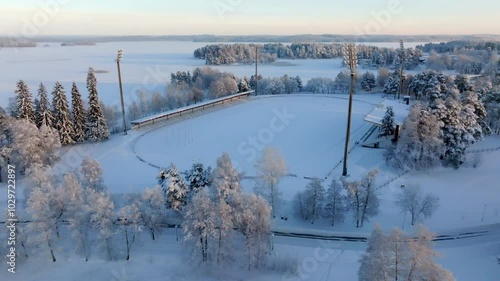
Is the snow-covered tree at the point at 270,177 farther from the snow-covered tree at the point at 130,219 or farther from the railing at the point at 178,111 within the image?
the railing at the point at 178,111

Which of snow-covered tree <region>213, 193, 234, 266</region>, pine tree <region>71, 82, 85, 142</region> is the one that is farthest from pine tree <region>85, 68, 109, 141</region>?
snow-covered tree <region>213, 193, 234, 266</region>

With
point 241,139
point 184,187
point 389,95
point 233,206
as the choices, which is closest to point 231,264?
point 233,206

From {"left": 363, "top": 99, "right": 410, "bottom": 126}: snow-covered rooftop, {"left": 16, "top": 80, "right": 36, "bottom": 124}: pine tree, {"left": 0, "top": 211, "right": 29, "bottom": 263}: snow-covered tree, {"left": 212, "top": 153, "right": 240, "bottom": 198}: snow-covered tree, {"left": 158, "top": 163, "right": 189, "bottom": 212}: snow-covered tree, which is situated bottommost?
{"left": 0, "top": 211, "right": 29, "bottom": 263}: snow-covered tree

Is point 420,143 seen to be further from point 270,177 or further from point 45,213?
point 45,213

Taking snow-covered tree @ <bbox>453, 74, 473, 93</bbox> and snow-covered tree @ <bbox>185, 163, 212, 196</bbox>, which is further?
snow-covered tree @ <bbox>453, 74, 473, 93</bbox>

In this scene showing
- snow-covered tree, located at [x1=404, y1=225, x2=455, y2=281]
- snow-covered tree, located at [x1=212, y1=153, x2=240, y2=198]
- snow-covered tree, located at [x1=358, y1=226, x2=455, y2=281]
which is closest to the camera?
snow-covered tree, located at [x1=404, y1=225, x2=455, y2=281]

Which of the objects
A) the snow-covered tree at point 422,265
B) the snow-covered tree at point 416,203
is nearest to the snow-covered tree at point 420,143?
the snow-covered tree at point 416,203

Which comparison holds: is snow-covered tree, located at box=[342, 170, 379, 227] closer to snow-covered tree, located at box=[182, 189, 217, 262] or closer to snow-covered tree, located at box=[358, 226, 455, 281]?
snow-covered tree, located at box=[358, 226, 455, 281]
